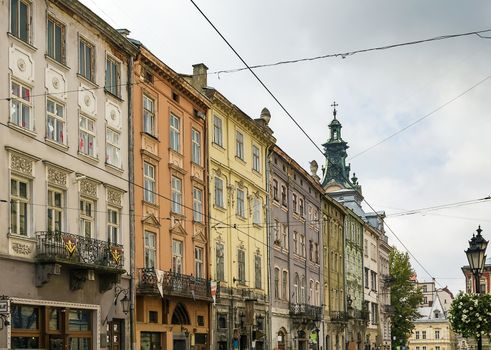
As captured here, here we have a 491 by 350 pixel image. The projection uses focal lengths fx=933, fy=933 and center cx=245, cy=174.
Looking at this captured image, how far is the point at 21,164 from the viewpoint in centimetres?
2447

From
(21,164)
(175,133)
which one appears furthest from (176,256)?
(21,164)

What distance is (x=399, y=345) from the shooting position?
9356 centimetres

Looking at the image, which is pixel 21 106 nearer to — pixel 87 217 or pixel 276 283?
pixel 87 217

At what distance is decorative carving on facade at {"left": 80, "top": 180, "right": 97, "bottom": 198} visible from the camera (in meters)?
27.7

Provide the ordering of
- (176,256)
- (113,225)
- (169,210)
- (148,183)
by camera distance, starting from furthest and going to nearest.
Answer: (176,256) < (169,210) < (148,183) < (113,225)

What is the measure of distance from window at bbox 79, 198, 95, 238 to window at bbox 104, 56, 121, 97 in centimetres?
405

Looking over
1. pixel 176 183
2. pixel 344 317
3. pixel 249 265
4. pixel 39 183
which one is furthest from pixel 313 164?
pixel 39 183

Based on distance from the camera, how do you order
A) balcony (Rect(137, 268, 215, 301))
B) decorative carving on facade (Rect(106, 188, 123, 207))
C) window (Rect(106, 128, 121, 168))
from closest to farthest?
decorative carving on facade (Rect(106, 188, 123, 207)), window (Rect(106, 128, 121, 168)), balcony (Rect(137, 268, 215, 301))

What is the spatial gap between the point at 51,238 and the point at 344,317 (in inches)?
1586

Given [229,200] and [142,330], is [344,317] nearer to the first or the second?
[229,200]

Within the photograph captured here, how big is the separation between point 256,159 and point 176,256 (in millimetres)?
12307

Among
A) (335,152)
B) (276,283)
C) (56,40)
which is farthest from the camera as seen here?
(335,152)

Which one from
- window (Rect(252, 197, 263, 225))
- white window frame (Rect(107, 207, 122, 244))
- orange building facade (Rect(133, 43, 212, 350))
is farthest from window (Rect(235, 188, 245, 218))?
white window frame (Rect(107, 207, 122, 244))

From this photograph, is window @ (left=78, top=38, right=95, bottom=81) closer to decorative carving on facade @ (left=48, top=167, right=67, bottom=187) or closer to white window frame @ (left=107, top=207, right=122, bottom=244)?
decorative carving on facade @ (left=48, top=167, right=67, bottom=187)
